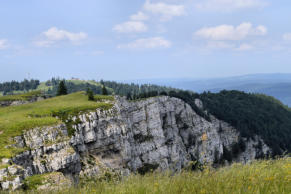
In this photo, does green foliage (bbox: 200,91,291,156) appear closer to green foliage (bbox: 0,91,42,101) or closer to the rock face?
the rock face

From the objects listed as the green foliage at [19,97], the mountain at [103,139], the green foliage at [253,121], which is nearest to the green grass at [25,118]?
the mountain at [103,139]

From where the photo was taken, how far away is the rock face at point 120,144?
34.1 meters

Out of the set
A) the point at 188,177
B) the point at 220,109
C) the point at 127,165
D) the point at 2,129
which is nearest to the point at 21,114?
the point at 2,129

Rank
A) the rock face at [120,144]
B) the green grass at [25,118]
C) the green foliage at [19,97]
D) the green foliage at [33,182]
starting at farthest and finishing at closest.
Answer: the green foliage at [19,97]
the green grass at [25,118]
the rock face at [120,144]
the green foliage at [33,182]

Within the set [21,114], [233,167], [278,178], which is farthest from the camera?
[21,114]

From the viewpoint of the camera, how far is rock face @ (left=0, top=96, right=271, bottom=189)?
34.1 metres

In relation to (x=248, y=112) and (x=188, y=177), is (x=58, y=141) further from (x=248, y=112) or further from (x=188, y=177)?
(x=248, y=112)

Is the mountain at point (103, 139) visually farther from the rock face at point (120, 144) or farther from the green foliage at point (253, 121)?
the green foliage at point (253, 121)

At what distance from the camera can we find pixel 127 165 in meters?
70.6

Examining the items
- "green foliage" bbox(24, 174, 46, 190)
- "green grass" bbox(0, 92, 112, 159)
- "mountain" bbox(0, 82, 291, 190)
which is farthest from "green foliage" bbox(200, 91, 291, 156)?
"green foliage" bbox(24, 174, 46, 190)

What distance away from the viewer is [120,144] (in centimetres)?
6688

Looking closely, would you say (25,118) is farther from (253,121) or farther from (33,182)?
(253,121)

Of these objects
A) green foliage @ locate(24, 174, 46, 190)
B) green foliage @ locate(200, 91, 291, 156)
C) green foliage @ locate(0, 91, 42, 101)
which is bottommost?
green foliage @ locate(200, 91, 291, 156)

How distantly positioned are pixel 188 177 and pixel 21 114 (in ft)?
164
